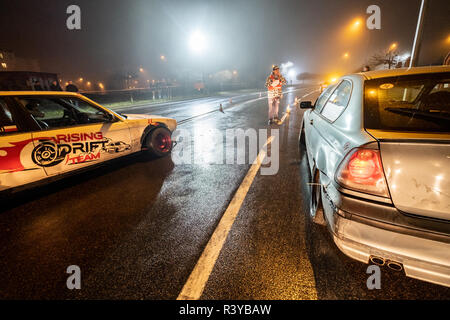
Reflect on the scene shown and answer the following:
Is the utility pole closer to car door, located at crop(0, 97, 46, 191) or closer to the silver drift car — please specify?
the silver drift car

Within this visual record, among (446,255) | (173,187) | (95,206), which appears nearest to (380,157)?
(446,255)

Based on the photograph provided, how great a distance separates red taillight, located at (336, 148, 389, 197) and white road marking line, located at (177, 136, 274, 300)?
4.36 feet

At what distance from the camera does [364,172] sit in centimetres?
158

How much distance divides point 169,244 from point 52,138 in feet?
7.87

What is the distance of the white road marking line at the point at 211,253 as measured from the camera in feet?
5.70

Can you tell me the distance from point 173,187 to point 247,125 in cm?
534

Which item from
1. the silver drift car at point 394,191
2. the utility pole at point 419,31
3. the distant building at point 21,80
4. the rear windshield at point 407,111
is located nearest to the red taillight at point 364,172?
the silver drift car at point 394,191

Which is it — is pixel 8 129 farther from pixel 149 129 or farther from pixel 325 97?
pixel 325 97

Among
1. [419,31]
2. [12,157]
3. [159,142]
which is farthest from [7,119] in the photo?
[419,31]

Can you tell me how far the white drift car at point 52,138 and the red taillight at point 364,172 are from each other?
3.66m

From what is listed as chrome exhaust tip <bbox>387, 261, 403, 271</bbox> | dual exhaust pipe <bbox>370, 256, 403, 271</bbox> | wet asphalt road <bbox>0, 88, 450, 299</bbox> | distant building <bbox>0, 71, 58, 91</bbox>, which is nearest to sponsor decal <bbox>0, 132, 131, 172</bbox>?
wet asphalt road <bbox>0, 88, 450, 299</bbox>

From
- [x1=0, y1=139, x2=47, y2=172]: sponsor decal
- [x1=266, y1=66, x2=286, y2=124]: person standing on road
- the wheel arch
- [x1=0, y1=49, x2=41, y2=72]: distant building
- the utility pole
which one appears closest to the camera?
[x1=0, y1=139, x2=47, y2=172]: sponsor decal

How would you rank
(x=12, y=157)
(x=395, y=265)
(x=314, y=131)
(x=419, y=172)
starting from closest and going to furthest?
(x=419, y=172) → (x=395, y=265) → (x=12, y=157) → (x=314, y=131)

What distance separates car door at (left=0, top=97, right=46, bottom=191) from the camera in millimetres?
2676
